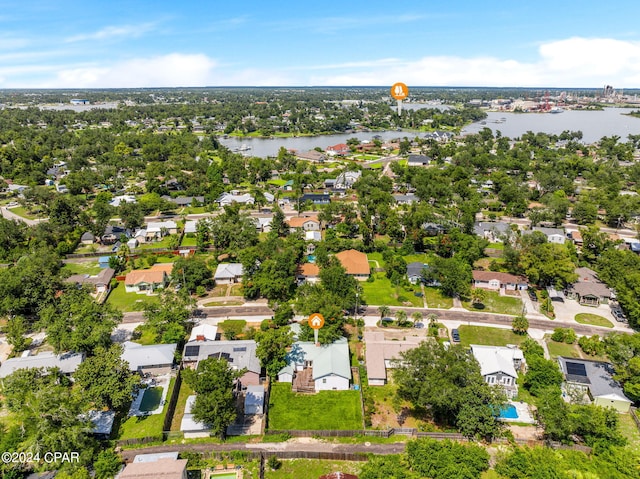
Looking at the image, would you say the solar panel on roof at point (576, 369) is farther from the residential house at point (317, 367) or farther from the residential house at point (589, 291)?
the residential house at point (317, 367)

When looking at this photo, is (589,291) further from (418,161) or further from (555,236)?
(418,161)

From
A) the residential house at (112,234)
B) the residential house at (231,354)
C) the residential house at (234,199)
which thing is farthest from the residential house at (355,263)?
the residential house at (112,234)

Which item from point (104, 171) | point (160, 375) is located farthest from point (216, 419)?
point (104, 171)

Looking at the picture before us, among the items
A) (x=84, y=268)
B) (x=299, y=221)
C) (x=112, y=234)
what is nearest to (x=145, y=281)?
(x=84, y=268)

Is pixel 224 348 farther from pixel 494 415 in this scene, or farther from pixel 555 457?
pixel 555 457

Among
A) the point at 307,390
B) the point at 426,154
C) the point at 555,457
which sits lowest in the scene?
the point at 307,390

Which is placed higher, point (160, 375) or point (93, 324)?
point (93, 324)

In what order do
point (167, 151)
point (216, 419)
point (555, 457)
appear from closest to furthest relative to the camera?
point (555, 457)
point (216, 419)
point (167, 151)
